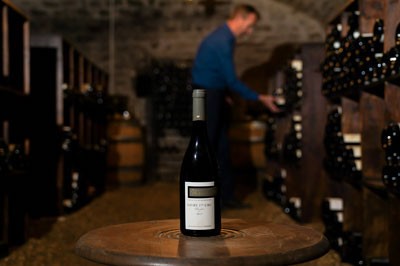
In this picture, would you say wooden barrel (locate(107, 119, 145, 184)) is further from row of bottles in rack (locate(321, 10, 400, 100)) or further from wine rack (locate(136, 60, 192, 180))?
row of bottles in rack (locate(321, 10, 400, 100))

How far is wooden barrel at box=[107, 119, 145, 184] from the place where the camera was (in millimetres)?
8039

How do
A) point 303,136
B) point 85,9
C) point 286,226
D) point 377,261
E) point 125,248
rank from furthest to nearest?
point 85,9
point 303,136
point 377,261
point 286,226
point 125,248

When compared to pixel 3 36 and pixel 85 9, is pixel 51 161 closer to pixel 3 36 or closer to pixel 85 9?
pixel 3 36

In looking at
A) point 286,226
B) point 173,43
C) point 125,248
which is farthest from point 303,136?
point 173,43

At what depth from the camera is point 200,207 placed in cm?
183

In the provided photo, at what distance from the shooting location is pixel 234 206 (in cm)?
575

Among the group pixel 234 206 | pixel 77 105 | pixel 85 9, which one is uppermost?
pixel 85 9

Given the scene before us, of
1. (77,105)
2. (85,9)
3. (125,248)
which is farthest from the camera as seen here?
(85,9)

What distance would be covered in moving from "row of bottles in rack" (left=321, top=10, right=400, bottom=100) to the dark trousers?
1.22 metres

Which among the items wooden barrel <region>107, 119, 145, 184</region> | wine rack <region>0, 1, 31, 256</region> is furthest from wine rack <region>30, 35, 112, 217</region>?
wooden barrel <region>107, 119, 145, 184</region>

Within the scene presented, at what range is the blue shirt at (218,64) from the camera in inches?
212

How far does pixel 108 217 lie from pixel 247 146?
3.04m

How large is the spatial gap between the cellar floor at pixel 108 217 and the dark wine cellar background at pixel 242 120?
116 mm

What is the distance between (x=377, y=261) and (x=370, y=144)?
0.58 meters
